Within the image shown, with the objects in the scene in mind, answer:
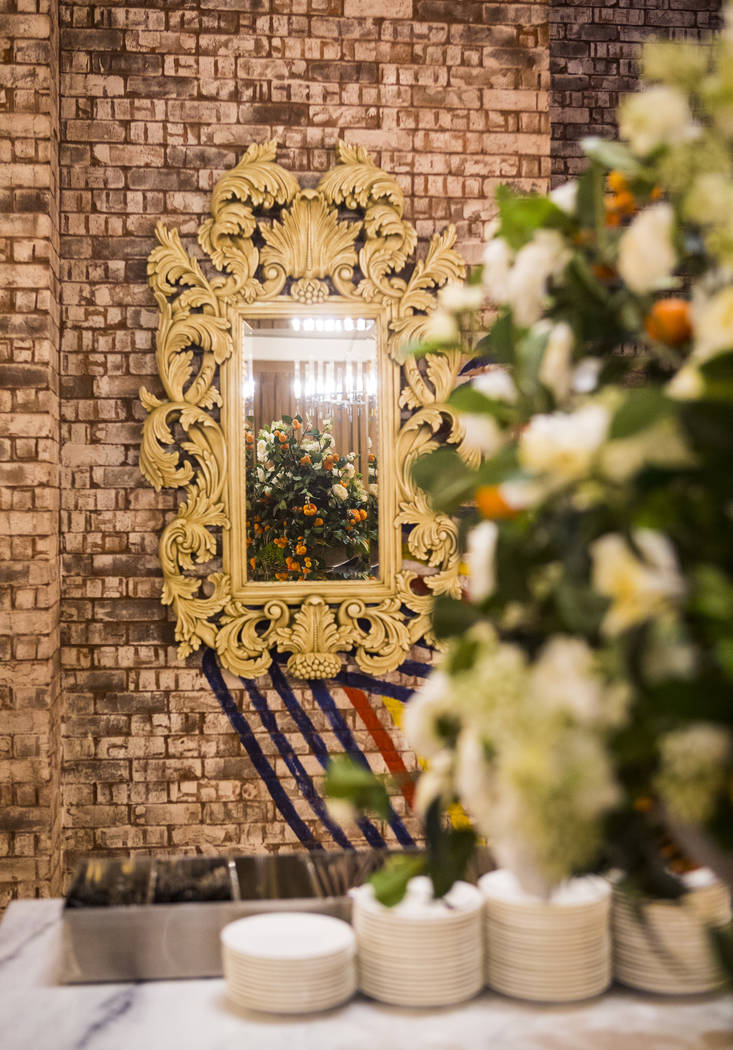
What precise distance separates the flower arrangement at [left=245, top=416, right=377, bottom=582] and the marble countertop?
1.75 metres

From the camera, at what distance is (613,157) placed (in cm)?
87

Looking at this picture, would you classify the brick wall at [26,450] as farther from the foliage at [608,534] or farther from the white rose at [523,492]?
the white rose at [523,492]

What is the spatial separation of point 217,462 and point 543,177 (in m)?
1.43

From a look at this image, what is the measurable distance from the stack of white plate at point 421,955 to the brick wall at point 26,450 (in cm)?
179

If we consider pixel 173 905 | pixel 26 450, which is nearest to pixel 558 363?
pixel 173 905

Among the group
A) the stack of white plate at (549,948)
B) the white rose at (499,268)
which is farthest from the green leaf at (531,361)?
the stack of white plate at (549,948)

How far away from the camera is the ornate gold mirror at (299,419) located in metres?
2.85

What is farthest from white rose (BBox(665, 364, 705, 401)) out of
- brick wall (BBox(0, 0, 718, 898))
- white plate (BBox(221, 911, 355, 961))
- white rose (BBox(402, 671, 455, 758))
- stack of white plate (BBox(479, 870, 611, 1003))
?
brick wall (BBox(0, 0, 718, 898))

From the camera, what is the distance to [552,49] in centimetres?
351

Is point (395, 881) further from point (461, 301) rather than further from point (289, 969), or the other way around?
point (461, 301)

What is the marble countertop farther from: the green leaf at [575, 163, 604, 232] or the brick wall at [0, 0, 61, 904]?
the brick wall at [0, 0, 61, 904]

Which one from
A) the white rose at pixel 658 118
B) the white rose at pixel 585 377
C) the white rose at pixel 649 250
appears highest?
the white rose at pixel 658 118

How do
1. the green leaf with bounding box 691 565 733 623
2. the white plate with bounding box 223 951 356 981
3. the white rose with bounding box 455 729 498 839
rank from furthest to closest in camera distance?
the white plate with bounding box 223 951 356 981
the white rose with bounding box 455 729 498 839
the green leaf with bounding box 691 565 733 623

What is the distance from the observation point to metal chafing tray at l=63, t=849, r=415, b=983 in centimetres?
119
